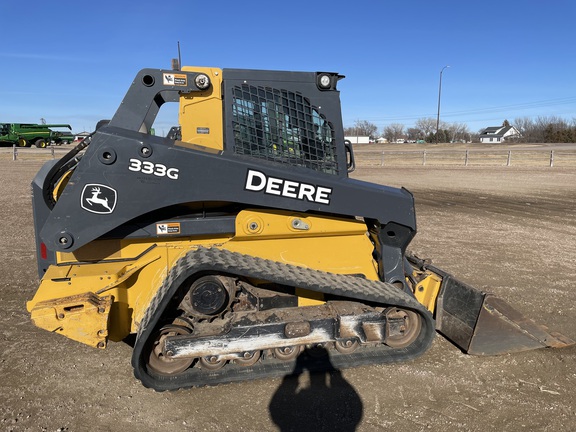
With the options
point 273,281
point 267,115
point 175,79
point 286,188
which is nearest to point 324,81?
point 267,115

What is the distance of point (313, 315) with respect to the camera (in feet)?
11.9

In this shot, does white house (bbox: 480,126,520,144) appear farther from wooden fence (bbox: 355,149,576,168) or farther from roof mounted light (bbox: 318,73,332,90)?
roof mounted light (bbox: 318,73,332,90)

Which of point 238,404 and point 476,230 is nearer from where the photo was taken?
point 238,404

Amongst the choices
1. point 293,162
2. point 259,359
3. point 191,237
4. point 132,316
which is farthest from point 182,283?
point 293,162

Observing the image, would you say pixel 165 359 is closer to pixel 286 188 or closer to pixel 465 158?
pixel 286 188

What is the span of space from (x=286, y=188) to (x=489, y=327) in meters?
2.31

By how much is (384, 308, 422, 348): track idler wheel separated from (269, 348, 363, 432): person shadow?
579mm

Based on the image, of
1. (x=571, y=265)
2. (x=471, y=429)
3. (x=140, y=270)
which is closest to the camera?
(x=471, y=429)

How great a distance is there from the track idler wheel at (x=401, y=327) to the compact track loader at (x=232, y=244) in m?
0.01

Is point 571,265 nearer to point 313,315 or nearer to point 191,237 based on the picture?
point 313,315

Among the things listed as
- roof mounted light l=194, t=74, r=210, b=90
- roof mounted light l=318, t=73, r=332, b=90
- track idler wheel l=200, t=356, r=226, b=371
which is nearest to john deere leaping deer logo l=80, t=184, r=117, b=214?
roof mounted light l=194, t=74, r=210, b=90

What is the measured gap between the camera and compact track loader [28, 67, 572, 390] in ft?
10.4

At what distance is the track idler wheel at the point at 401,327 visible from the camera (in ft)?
12.2

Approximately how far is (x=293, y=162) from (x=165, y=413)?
2.22 metres
